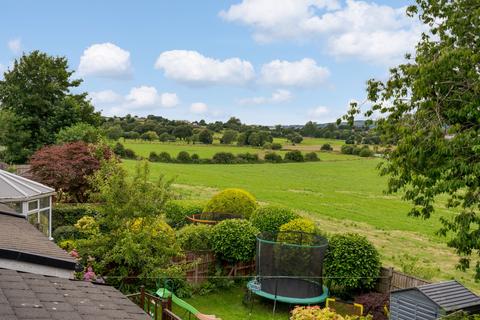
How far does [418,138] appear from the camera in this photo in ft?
31.5

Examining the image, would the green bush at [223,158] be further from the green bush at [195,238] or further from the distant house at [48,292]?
the distant house at [48,292]

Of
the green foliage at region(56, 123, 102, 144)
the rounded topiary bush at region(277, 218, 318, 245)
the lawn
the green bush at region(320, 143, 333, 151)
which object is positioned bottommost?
the lawn

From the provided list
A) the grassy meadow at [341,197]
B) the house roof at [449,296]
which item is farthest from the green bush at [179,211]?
the house roof at [449,296]

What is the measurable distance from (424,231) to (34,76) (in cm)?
3047

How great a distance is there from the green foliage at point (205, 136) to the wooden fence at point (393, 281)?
2667 inches

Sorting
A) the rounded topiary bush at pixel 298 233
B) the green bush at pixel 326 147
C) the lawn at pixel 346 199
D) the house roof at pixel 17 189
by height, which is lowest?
the lawn at pixel 346 199

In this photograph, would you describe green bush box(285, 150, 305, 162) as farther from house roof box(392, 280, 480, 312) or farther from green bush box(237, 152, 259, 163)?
house roof box(392, 280, 480, 312)

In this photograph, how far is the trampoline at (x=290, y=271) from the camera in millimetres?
13945

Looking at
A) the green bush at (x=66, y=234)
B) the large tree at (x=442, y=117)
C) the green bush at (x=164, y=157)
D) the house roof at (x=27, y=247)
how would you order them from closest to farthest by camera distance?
the house roof at (x=27, y=247) → the large tree at (x=442, y=117) → the green bush at (x=66, y=234) → the green bush at (x=164, y=157)

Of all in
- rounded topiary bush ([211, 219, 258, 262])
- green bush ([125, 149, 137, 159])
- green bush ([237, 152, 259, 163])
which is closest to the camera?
rounded topiary bush ([211, 219, 258, 262])

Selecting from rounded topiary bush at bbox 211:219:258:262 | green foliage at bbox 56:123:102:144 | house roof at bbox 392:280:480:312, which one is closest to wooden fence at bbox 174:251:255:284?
rounded topiary bush at bbox 211:219:258:262

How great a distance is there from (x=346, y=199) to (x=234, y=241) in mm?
28778

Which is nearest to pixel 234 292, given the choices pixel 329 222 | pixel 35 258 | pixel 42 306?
pixel 35 258

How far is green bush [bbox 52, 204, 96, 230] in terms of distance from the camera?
64.4ft
